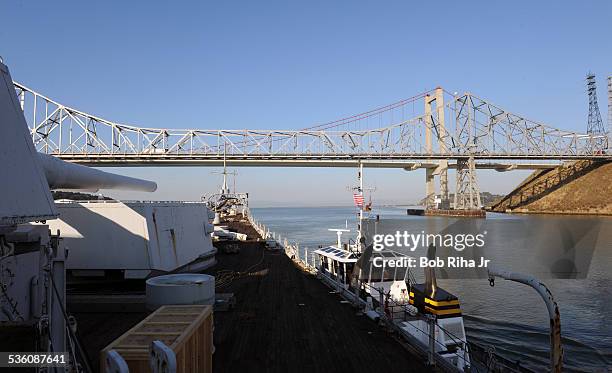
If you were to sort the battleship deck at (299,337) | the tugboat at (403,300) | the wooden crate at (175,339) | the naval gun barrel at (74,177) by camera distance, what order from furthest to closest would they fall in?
the tugboat at (403,300)
the battleship deck at (299,337)
the naval gun barrel at (74,177)
the wooden crate at (175,339)

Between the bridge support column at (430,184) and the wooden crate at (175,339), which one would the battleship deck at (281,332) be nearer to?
the wooden crate at (175,339)

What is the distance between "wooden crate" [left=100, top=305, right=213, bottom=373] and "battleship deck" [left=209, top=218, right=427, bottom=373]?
2.03 meters

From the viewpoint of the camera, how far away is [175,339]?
5539 mm

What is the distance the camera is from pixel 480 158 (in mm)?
111875

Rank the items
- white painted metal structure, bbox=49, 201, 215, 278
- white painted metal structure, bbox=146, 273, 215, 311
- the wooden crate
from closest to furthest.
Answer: the wooden crate < white painted metal structure, bbox=146, 273, 215, 311 < white painted metal structure, bbox=49, 201, 215, 278

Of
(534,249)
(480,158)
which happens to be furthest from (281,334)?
(480,158)

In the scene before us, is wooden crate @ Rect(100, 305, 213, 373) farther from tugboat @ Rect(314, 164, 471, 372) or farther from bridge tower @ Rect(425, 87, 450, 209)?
bridge tower @ Rect(425, 87, 450, 209)

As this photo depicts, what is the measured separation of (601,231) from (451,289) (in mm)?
55814

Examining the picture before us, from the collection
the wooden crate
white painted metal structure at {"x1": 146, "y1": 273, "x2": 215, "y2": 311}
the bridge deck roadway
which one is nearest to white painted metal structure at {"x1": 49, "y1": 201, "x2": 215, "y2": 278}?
white painted metal structure at {"x1": 146, "y1": 273, "x2": 215, "y2": 311}

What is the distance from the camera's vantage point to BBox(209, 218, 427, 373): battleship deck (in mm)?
8859

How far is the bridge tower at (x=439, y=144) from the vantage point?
366 ft

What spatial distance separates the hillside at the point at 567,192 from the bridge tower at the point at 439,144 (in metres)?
28.7

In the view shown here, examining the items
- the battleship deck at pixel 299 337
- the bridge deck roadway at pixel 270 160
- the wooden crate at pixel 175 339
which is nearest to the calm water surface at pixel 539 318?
the battleship deck at pixel 299 337

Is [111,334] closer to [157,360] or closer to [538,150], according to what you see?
[157,360]
